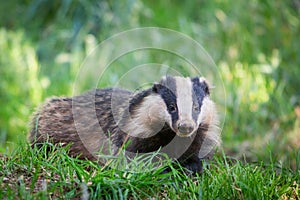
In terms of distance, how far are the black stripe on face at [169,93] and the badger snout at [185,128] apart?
0.10m

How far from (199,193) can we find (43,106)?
2515 millimetres

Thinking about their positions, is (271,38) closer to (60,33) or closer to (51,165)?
(60,33)

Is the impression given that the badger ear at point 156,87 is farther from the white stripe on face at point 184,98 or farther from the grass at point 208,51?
the grass at point 208,51

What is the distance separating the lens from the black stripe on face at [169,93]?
16.2 feet

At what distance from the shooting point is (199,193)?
4211 millimetres

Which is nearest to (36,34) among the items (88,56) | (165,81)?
(88,56)

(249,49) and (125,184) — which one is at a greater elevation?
(249,49)

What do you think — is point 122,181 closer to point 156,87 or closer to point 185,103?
point 185,103

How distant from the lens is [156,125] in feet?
16.7

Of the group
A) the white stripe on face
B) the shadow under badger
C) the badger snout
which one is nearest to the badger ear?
the shadow under badger

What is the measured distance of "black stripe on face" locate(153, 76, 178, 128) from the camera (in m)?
4.93

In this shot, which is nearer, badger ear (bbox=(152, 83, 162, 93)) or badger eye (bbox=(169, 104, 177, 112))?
badger eye (bbox=(169, 104, 177, 112))

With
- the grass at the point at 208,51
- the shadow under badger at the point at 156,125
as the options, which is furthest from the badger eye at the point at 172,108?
the grass at the point at 208,51

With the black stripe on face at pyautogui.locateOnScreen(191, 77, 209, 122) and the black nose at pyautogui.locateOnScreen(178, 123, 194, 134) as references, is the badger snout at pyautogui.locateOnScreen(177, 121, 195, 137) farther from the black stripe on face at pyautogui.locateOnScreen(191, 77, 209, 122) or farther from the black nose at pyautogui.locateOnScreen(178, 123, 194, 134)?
the black stripe on face at pyautogui.locateOnScreen(191, 77, 209, 122)
